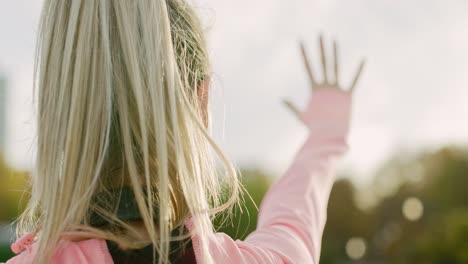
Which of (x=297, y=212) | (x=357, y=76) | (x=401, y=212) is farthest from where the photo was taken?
(x=401, y=212)

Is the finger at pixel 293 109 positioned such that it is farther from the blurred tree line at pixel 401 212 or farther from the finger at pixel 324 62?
the blurred tree line at pixel 401 212

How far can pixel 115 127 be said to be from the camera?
1.46 meters

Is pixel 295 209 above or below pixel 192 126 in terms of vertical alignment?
below

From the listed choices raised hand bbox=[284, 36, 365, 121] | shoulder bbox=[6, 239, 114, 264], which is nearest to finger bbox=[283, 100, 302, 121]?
raised hand bbox=[284, 36, 365, 121]

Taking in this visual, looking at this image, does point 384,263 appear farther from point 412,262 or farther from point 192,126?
point 192,126

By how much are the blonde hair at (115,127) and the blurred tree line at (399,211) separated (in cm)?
3608

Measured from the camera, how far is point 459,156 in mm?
40094

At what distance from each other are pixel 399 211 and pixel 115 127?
3968cm

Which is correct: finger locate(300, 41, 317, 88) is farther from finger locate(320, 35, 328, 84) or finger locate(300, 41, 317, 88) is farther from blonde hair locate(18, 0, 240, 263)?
blonde hair locate(18, 0, 240, 263)

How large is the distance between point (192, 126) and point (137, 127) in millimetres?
96

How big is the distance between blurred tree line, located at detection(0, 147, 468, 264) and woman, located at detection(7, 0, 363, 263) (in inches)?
1420

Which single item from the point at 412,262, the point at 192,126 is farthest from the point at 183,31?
the point at 412,262

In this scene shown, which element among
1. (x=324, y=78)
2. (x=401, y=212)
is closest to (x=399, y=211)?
(x=401, y=212)

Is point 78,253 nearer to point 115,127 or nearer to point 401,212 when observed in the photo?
point 115,127
